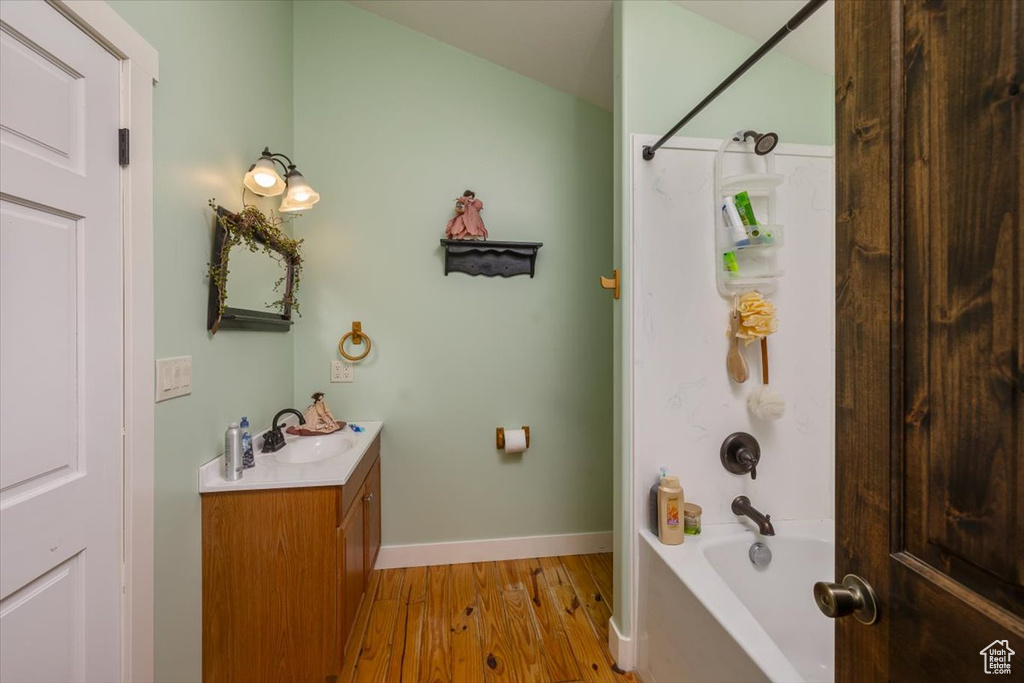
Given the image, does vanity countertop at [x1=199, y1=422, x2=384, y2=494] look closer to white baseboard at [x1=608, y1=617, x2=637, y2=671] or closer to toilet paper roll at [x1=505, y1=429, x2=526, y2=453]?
toilet paper roll at [x1=505, y1=429, x2=526, y2=453]

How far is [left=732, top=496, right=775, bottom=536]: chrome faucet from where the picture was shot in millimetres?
1414

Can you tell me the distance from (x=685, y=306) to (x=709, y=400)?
15.4 inches

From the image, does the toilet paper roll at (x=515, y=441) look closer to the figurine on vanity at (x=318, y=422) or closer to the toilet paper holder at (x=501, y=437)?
the toilet paper holder at (x=501, y=437)

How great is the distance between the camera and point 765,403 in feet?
4.85

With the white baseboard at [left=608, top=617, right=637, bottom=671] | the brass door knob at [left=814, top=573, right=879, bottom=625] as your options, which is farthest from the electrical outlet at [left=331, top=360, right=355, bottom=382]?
the brass door knob at [left=814, top=573, right=879, bottom=625]

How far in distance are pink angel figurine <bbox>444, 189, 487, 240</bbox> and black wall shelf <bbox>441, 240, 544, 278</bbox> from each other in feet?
0.13

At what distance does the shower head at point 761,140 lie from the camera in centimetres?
140

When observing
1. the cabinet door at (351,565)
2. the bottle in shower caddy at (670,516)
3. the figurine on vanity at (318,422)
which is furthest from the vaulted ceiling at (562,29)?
the cabinet door at (351,565)

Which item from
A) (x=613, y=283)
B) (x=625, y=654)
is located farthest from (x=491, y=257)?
(x=625, y=654)

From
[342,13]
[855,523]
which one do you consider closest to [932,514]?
[855,523]

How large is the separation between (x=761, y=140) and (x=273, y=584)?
7.63 feet

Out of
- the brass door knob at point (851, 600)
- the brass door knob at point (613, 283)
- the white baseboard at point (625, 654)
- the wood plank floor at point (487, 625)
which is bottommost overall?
the wood plank floor at point (487, 625)

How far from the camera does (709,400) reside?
1.52m

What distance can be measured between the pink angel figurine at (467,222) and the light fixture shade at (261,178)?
814 mm
